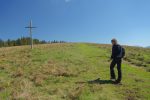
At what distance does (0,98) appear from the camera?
1012 centimetres

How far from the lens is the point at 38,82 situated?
12695mm

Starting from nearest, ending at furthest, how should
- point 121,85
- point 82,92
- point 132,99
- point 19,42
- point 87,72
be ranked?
point 132,99 → point 82,92 → point 121,85 → point 87,72 → point 19,42

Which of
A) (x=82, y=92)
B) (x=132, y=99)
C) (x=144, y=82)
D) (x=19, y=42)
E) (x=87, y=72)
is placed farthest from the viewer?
(x=19, y=42)

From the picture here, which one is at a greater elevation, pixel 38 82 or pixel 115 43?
pixel 115 43

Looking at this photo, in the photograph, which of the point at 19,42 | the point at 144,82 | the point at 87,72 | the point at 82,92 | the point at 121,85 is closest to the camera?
the point at 82,92

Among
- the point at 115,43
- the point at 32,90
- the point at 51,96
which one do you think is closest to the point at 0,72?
the point at 32,90

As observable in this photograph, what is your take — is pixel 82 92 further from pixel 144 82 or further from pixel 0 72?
pixel 0 72

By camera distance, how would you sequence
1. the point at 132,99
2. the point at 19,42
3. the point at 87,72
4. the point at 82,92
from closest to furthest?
the point at 132,99 → the point at 82,92 → the point at 87,72 → the point at 19,42

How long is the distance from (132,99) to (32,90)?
4902 millimetres

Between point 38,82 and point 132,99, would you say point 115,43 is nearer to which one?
point 132,99

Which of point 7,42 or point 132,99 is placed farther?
point 7,42

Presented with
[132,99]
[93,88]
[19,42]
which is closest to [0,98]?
[93,88]

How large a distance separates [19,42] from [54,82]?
11080 cm

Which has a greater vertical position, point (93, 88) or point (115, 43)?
point (115, 43)
